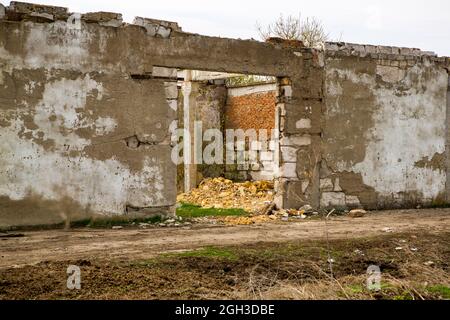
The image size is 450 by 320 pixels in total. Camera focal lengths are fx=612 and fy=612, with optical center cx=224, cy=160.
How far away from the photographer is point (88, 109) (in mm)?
9297

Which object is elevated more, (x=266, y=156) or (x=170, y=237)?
(x=266, y=156)

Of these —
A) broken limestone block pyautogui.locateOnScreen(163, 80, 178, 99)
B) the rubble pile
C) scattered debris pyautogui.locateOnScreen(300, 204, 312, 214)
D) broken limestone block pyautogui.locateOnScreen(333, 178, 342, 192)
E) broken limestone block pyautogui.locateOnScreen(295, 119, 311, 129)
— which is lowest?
the rubble pile

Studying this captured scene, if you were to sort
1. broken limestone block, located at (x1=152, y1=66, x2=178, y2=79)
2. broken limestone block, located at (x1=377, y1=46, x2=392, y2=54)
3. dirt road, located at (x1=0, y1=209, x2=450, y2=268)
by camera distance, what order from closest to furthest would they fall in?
dirt road, located at (x1=0, y1=209, x2=450, y2=268) → broken limestone block, located at (x1=152, y1=66, x2=178, y2=79) → broken limestone block, located at (x1=377, y1=46, x2=392, y2=54)

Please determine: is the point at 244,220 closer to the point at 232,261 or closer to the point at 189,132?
the point at 232,261

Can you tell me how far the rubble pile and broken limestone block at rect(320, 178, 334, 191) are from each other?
162cm

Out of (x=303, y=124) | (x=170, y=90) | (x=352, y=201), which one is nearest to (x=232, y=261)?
(x=170, y=90)

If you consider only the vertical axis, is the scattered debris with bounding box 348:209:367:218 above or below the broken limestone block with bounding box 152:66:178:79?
below

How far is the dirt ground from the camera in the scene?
4980mm

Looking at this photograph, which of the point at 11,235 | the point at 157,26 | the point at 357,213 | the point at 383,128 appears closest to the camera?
the point at 11,235

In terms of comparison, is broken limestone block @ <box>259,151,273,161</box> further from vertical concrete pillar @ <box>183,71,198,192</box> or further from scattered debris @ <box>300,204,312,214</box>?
scattered debris @ <box>300,204,312,214</box>

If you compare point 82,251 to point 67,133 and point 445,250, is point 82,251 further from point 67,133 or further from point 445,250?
point 445,250

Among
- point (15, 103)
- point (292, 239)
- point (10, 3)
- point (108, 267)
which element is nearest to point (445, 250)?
point (292, 239)

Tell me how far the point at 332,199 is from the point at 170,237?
4.27 meters

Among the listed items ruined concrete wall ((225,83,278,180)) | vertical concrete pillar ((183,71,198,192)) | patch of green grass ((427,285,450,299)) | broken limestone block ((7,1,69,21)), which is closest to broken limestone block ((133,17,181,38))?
broken limestone block ((7,1,69,21))
